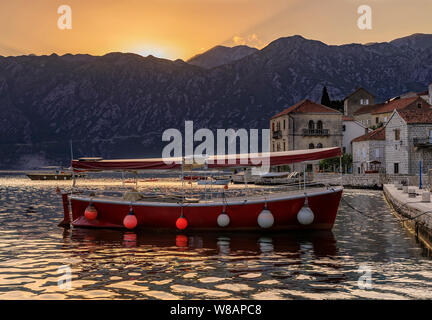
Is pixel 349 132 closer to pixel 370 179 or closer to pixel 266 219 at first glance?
pixel 370 179

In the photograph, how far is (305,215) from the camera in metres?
17.7

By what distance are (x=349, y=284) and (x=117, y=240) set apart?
409 inches

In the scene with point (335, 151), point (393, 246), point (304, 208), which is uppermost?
point (335, 151)

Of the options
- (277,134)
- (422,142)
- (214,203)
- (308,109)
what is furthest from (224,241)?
(277,134)

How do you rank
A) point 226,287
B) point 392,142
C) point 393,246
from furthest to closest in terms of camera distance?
1. point 392,142
2. point 393,246
3. point 226,287

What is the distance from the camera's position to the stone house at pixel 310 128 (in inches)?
2805

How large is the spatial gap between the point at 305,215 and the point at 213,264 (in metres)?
5.62

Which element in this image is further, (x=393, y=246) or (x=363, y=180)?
(x=363, y=180)

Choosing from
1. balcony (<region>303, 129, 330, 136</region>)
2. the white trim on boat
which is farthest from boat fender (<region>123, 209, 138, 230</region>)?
balcony (<region>303, 129, 330, 136</region>)

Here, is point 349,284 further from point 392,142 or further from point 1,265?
point 392,142

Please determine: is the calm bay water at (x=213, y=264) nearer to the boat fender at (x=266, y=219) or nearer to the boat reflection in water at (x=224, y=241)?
the boat reflection in water at (x=224, y=241)

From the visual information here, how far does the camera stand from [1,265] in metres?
13.5

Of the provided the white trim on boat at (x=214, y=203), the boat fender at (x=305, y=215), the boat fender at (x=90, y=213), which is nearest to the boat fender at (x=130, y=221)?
the white trim on boat at (x=214, y=203)
